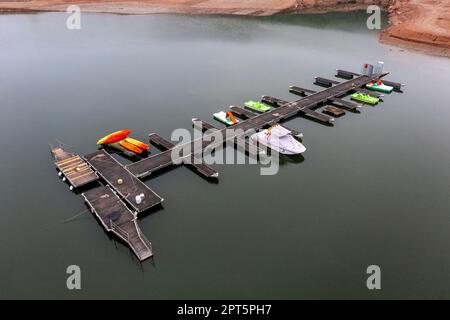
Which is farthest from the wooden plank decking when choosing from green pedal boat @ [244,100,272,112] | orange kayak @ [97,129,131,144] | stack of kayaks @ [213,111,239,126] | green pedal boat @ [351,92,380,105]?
green pedal boat @ [351,92,380,105]

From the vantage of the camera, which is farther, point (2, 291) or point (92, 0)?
point (92, 0)

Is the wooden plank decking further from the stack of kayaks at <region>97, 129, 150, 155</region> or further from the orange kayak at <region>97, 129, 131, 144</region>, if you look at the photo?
the stack of kayaks at <region>97, 129, 150, 155</region>

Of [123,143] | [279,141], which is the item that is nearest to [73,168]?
[123,143]

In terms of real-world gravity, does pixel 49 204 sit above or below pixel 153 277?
above

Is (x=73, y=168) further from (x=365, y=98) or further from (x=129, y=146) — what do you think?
(x=365, y=98)

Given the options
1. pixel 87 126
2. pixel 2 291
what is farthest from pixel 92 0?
pixel 2 291
